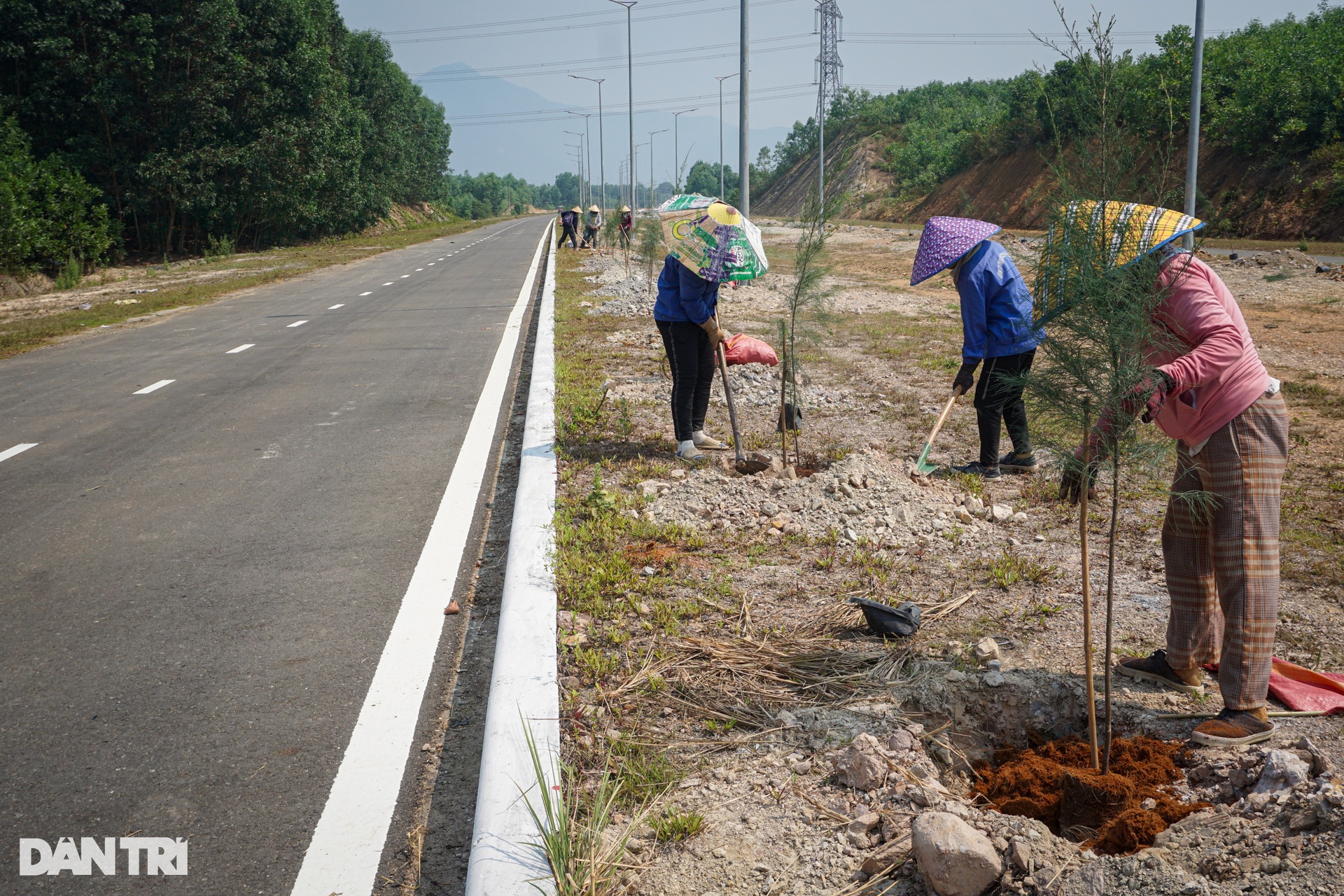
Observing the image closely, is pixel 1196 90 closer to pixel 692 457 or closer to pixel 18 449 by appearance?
pixel 692 457

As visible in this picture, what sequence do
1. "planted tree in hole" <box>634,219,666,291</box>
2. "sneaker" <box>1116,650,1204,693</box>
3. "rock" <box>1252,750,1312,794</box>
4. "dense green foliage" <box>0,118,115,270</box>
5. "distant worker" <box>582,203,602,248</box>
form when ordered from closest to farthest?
"rock" <box>1252,750,1312,794</box>
"sneaker" <box>1116,650,1204,693</box>
"planted tree in hole" <box>634,219,666,291</box>
"dense green foliage" <box>0,118,115,270</box>
"distant worker" <box>582,203,602,248</box>

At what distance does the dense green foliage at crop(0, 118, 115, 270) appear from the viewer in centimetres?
2159

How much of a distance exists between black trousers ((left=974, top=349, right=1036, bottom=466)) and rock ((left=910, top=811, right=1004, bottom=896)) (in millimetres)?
4418

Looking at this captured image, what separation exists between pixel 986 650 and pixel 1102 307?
1.42m

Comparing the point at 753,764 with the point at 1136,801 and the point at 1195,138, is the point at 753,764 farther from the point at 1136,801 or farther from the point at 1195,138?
the point at 1195,138

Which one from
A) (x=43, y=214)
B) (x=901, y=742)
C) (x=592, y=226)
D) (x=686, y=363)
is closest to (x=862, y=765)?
(x=901, y=742)

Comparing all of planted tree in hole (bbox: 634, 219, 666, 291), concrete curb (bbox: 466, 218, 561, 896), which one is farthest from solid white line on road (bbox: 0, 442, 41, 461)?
planted tree in hole (bbox: 634, 219, 666, 291)

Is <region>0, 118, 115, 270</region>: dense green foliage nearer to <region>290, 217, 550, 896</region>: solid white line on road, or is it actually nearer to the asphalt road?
the asphalt road

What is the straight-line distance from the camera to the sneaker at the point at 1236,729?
307 cm

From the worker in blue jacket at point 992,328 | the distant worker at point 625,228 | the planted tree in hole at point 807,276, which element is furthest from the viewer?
the distant worker at point 625,228

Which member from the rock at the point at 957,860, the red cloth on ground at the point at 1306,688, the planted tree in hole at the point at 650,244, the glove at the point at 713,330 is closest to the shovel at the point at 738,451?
the glove at the point at 713,330

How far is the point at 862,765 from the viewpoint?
2.88 metres

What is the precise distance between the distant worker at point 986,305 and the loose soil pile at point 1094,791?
143 inches

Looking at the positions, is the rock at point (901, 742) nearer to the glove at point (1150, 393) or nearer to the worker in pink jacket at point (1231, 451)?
the worker in pink jacket at point (1231, 451)
